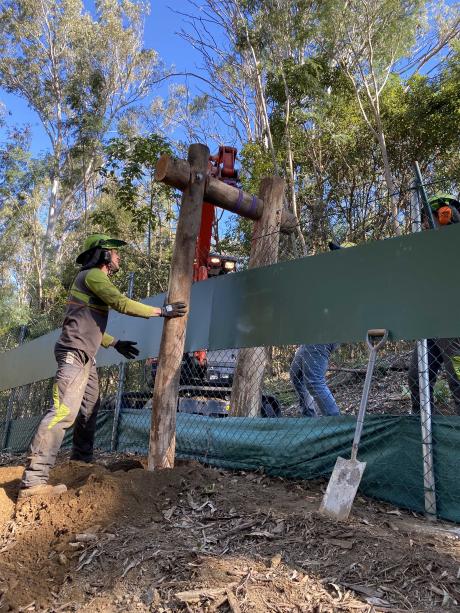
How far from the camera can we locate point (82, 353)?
4.08 meters

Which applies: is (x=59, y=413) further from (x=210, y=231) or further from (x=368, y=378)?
(x=210, y=231)

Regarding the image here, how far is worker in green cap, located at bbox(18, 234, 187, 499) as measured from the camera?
12.0ft

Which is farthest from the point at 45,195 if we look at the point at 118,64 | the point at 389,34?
the point at 389,34

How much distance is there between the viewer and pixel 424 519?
10.8ft

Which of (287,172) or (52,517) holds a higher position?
(287,172)

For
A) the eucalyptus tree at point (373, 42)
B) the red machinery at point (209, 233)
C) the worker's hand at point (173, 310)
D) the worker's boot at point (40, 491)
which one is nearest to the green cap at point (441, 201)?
the worker's hand at point (173, 310)

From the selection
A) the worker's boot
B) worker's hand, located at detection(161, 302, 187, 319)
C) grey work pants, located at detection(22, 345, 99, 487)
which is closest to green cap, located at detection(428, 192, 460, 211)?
worker's hand, located at detection(161, 302, 187, 319)

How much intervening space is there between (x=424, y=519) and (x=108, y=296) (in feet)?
8.78

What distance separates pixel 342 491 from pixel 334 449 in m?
0.74

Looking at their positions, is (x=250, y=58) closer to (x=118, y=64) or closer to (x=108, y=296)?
(x=118, y=64)

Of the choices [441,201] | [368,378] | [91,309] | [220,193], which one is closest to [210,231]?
[220,193]

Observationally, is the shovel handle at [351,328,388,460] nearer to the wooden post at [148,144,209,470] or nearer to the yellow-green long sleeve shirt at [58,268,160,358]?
the wooden post at [148,144,209,470]

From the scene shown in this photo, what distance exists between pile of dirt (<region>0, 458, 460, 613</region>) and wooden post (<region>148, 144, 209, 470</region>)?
1.19 ft

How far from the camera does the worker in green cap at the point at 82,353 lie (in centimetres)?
366
